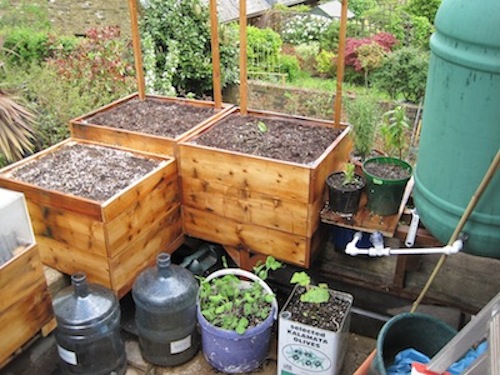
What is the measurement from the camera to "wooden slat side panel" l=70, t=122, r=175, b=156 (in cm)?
281

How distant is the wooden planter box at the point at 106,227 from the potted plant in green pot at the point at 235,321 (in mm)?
388

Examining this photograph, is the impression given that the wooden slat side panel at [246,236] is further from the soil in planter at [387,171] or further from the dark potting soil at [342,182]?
the soil in planter at [387,171]

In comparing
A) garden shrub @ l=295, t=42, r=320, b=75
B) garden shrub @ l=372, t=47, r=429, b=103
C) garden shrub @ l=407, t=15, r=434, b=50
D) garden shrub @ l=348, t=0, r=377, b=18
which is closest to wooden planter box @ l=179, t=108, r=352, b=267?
garden shrub @ l=372, t=47, r=429, b=103

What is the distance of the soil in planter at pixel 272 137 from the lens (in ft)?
8.55

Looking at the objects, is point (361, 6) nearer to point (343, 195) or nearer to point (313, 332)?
Result: point (343, 195)

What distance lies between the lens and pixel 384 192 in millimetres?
2426

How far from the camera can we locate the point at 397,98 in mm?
6566

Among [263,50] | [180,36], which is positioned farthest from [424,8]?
[180,36]

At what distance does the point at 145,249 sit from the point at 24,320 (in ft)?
2.15

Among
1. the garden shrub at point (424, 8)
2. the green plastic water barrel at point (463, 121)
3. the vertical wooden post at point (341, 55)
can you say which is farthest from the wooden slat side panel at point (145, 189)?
the garden shrub at point (424, 8)

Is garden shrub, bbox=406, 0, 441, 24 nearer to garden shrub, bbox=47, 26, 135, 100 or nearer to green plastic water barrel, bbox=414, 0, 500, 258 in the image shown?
garden shrub, bbox=47, 26, 135, 100

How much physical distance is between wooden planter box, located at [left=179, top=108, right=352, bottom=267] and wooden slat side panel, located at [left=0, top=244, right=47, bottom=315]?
87 centimetres

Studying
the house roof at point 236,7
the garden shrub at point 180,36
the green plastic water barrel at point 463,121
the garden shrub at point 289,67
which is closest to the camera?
the green plastic water barrel at point 463,121

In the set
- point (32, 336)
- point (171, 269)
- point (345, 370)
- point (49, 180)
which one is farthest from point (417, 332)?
point (49, 180)
